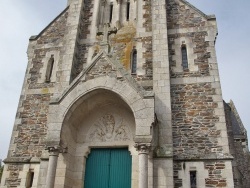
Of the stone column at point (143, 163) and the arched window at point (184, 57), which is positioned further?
the arched window at point (184, 57)

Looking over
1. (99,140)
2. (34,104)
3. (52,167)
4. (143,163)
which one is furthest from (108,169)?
(34,104)

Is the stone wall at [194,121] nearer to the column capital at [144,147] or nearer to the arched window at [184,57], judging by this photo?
the arched window at [184,57]

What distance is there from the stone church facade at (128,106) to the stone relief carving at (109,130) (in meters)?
0.04

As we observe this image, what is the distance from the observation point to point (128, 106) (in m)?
10.3

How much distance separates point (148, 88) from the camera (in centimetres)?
1110

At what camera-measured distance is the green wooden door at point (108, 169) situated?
32.3ft

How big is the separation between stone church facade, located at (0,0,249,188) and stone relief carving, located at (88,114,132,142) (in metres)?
0.04

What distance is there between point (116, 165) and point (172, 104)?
3.13m

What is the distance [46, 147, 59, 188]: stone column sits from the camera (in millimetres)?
8875

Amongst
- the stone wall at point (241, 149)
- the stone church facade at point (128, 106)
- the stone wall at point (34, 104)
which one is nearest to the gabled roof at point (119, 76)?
the stone church facade at point (128, 106)

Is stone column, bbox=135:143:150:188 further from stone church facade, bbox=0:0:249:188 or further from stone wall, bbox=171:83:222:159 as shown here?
stone wall, bbox=171:83:222:159

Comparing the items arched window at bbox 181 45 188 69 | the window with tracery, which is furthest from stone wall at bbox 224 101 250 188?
the window with tracery

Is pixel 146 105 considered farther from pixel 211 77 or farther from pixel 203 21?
pixel 203 21

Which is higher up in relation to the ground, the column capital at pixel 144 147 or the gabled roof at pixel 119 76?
the gabled roof at pixel 119 76
